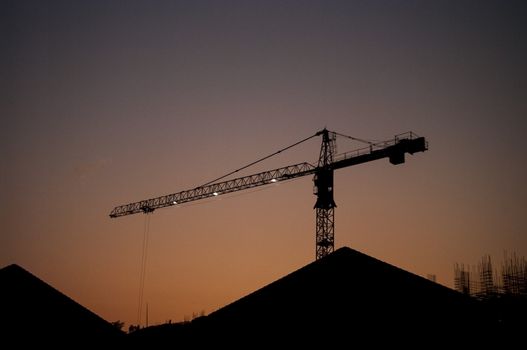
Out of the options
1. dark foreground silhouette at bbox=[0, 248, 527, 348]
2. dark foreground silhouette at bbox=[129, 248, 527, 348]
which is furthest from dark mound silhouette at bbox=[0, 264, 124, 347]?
dark foreground silhouette at bbox=[129, 248, 527, 348]

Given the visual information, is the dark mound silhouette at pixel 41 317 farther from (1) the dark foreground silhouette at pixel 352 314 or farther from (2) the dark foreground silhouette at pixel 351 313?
(2) the dark foreground silhouette at pixel 351 313

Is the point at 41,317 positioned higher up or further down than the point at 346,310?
further down

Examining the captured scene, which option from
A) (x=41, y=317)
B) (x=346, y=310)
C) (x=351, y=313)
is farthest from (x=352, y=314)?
(x=41, y=317)

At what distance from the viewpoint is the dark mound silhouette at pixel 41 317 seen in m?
15.7

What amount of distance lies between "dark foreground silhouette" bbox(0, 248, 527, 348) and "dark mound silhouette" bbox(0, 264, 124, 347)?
6549 mm

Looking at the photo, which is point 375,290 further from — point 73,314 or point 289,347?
point 73,314

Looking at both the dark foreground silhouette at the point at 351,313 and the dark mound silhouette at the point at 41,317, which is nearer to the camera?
the dark foreground silhouette at the point at 351,313

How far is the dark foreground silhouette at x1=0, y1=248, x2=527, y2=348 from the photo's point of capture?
8.66 meters

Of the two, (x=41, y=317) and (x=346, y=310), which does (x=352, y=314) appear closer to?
(x=346, y=310)

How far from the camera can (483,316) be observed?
8633mm

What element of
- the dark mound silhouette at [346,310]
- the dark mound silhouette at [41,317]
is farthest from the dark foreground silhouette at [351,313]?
the dark mound silhouette at [41,317]

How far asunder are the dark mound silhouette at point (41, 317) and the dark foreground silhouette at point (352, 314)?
21.5 ft

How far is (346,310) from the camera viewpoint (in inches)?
370

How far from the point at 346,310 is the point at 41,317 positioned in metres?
12.2
